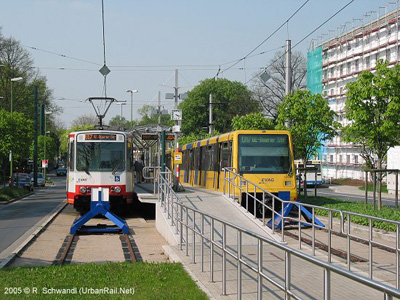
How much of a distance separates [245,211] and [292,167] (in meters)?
4.32

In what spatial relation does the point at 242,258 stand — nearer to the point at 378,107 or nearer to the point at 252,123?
the point at 378,107

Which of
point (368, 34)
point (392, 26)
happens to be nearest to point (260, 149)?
point (392, 26)

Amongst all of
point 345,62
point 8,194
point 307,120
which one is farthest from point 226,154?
point 345,62

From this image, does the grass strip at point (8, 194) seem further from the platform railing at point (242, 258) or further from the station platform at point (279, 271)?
the platform railing at point (242, 258)

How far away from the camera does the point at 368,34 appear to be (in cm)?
6338

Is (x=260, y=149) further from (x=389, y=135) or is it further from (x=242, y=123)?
(x=242, y=123)

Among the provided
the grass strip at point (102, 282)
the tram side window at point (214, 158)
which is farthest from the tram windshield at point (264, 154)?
the grass strip at point (102, 282)

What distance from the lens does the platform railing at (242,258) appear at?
4.97 metres

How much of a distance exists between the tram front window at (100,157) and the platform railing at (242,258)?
977 cm

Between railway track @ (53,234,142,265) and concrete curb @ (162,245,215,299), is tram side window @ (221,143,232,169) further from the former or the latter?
concrete curb @ (162,245,215,299)

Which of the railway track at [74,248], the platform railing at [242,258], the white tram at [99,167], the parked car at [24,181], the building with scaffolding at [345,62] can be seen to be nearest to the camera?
the platform railing at [242,258]

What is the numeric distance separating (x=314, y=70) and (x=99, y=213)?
199 feet

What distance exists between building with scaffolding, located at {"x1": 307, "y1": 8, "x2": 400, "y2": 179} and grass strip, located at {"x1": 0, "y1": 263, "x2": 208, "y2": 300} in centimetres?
5018

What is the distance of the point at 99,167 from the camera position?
22.9 m
